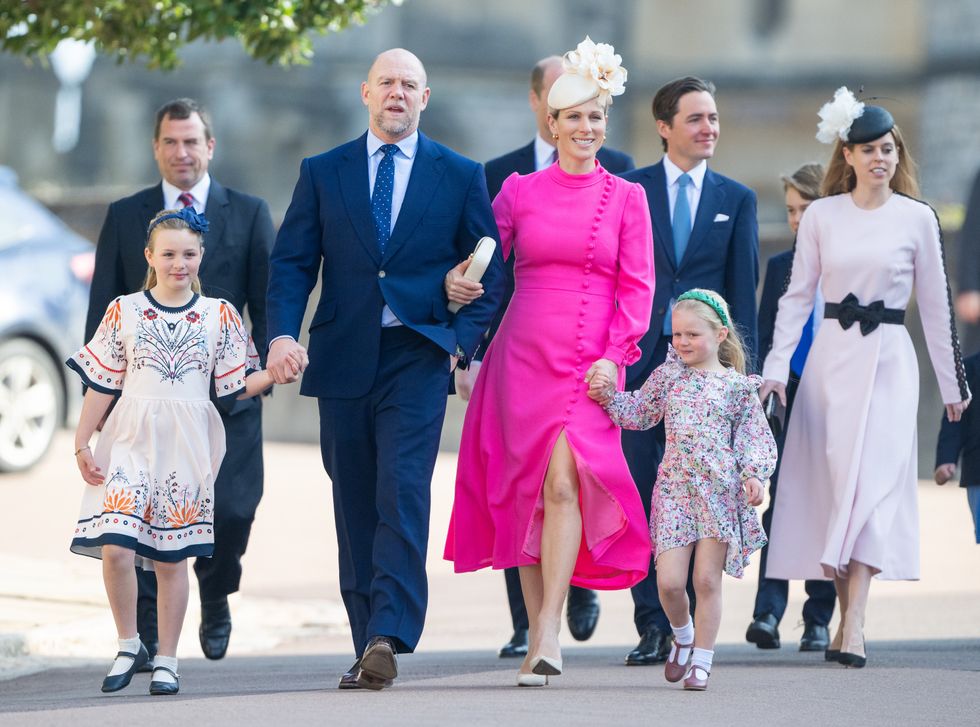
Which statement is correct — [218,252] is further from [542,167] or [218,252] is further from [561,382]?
[561,382]

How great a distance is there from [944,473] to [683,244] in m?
1.56

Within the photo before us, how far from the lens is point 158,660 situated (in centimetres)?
739

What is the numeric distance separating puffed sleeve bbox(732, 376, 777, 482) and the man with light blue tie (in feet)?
4.91

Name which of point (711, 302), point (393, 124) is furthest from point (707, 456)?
point (393, 124)

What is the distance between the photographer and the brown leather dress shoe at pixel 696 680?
23.5ft

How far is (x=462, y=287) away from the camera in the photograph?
729cm

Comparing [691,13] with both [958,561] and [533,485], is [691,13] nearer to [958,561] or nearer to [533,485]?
[958,561]

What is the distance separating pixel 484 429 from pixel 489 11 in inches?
1366

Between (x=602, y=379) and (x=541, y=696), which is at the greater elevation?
(x=602, y=379)

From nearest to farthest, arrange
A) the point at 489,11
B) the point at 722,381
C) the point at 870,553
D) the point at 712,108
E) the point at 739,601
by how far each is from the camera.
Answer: the point at 722,381, the point at 870,553, the point at 712,108, the point at 739,601, the point at 489,11

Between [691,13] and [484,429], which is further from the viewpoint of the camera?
[691,13]

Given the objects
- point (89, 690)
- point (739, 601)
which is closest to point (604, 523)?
point (89, 690)

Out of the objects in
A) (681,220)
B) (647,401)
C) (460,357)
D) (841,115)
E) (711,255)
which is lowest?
(647,401)

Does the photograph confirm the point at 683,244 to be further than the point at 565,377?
Yes
